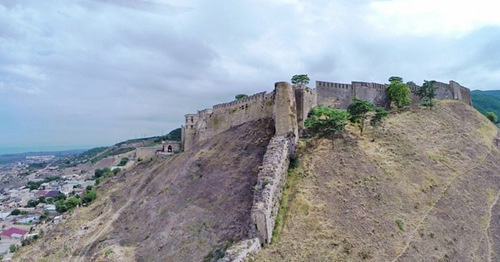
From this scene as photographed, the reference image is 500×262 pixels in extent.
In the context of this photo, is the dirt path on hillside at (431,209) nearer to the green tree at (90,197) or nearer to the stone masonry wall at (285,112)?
the stone masonry wall at (285,112)

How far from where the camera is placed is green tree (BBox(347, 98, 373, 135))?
116ft

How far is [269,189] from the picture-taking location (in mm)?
25016

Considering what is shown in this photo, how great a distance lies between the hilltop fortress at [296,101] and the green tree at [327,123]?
1009 mm

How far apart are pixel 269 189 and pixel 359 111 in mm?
15023

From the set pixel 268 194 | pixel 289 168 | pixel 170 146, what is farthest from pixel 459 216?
pixel 170 146

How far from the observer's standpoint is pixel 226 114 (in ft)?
148

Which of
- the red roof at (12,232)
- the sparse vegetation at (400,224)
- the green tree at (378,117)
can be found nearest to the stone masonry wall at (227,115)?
the green tree at (378,117)

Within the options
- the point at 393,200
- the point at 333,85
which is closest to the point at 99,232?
the point at 393,200

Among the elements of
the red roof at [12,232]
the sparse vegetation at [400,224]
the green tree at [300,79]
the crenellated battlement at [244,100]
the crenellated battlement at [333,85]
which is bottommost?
the red roof at [12,232]

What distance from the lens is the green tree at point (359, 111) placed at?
35500 millimetres

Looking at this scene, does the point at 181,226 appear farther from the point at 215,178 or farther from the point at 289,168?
the point at 289,168

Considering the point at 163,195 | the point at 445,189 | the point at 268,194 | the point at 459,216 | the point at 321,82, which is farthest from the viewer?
the point at 321,82

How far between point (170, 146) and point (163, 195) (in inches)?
985

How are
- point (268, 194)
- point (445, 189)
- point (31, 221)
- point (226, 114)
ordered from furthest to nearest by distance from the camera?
point (31, 221)
point (226, 114)
point (445, 189)
point (268, 194)
